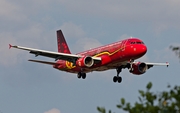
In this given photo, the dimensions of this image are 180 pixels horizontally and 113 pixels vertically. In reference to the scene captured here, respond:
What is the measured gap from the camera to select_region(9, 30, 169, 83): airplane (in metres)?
78.1

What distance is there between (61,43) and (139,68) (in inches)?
869

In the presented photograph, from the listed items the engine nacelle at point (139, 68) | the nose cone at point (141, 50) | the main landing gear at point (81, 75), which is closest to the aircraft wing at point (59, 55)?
the main landing gear at point (81, 75)

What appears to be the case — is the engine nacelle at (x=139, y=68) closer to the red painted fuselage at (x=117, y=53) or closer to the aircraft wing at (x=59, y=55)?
the red painted fuselage at (x=117, y=53)

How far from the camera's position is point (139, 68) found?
86.1 metres

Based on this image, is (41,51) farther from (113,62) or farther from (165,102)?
(165,102)

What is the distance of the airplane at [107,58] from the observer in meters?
78.1

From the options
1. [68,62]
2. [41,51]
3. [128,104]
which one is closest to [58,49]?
[68,62]

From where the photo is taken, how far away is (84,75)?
8619cm

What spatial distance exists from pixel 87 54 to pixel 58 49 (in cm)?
1750

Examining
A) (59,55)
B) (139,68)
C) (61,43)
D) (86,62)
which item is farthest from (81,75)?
(61,43)

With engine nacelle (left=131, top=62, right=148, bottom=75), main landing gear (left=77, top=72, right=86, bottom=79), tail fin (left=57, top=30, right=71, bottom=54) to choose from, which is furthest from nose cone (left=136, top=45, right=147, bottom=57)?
tail fin (left=57, top=30, right=71, bottom=54)

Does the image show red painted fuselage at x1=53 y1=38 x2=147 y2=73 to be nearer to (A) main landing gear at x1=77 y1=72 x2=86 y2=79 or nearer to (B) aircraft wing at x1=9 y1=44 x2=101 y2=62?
(A) main landing gear at x1=77 y1=72 x2=86 y2=79

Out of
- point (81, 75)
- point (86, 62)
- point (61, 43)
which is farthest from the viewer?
point (61, 43)

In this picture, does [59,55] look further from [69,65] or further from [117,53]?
[117,53]
